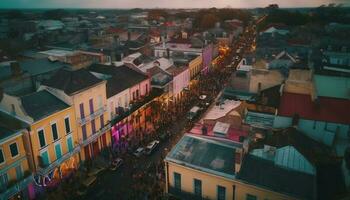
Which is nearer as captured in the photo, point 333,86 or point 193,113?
point 333,86

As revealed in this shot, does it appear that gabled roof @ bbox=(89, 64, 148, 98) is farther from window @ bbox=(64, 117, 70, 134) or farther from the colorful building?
window @ bbox=(64, 117, 70, 134)

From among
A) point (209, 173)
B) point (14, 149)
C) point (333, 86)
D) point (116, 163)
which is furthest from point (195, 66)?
point (14, 149)

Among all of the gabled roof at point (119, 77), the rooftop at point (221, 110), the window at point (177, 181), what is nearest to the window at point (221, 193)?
the window at point (177, 181)

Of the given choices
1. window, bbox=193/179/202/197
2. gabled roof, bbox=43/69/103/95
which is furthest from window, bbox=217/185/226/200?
gabled roof, bbox=43/69/103/95

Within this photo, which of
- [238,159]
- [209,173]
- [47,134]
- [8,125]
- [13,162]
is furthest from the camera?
[47,134]

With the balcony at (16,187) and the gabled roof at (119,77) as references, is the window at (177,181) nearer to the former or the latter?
the balcony at (16,187)

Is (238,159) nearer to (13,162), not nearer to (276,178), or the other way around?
(276,178)
